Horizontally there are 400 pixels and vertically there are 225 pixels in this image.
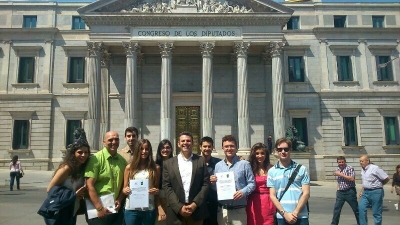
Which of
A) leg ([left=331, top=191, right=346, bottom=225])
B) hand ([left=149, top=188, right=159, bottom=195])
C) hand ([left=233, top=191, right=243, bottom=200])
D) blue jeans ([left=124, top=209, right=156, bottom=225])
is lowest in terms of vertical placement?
leg ([left=331, top=191, right=346, bottom=225])

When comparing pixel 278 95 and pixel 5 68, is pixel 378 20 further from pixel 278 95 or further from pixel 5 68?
pixel 5 68

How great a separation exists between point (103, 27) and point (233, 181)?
26003mm

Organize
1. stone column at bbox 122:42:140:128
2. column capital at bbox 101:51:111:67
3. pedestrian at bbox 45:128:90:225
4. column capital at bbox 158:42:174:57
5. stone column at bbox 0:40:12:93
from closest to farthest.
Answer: pedestrian at bbox 45:128:90:225
stone column at bbox 122:42:140:128
column capital at bbox 158:42:174:57
column capital at bbox 101:51:111:67
stone column at bbox 0:40:12:93

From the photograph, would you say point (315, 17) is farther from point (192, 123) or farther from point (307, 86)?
point (192, 123)

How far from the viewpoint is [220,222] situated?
6.77 m

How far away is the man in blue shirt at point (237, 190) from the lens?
6.48m

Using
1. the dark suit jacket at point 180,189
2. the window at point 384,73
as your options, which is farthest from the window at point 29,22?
the dark suit jacket at point 180,189

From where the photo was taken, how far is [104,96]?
1240 inches

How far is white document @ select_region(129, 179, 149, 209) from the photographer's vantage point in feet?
20.5

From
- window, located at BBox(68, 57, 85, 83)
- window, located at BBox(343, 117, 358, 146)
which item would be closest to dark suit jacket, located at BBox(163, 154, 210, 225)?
window, located at BBox(68, 57, 85, 83)

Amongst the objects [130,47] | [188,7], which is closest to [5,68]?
[130,47]

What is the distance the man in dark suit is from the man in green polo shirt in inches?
33.9

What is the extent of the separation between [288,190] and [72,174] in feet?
12.4

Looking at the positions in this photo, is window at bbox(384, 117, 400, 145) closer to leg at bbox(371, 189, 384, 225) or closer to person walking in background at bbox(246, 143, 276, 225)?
leg at bbox(371, 189, 384, 225)
